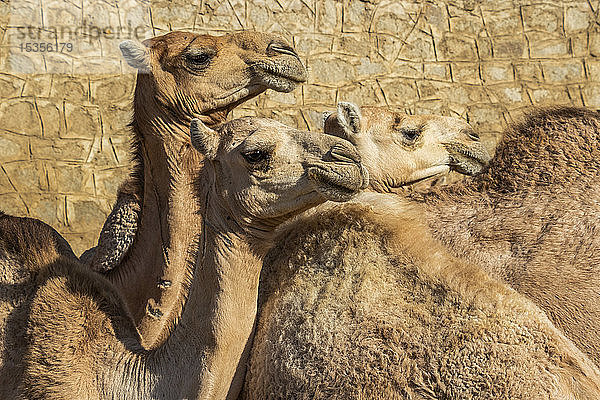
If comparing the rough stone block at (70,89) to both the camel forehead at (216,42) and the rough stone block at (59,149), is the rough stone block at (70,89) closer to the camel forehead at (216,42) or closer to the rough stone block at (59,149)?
the rough stone block at (59,149)

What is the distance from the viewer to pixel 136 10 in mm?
7852

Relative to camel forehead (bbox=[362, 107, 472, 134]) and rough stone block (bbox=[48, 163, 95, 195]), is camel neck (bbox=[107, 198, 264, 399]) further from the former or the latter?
rough stone block (bbox=[48, 163, 95, 195])

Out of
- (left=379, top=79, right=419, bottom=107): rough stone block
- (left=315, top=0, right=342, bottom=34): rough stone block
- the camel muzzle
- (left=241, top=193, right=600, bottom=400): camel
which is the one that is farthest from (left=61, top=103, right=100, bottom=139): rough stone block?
the camel muzzle

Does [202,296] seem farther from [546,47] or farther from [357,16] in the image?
[546,47]

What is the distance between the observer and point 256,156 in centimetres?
283

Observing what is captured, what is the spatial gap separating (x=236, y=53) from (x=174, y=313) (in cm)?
155

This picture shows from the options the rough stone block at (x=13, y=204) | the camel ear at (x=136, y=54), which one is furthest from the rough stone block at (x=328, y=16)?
the camel ear at (x=136, y=54)

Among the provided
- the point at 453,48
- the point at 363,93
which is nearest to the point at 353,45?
the point at 363,93

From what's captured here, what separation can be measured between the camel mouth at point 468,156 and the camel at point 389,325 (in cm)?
141

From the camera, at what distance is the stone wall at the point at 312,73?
7.67 meters

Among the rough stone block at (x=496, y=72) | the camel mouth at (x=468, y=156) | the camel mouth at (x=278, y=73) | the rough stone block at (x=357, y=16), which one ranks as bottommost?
the camel mouth at (x=468, y=156)

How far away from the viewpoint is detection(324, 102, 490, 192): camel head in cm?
448

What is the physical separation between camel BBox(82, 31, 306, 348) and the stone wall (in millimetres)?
3579

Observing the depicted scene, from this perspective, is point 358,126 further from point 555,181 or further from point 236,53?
point 555,181
